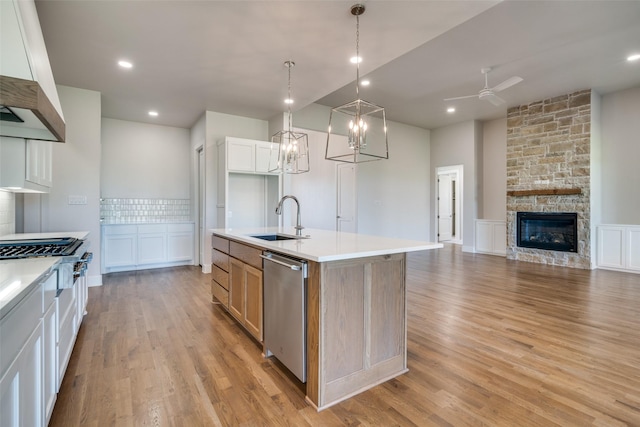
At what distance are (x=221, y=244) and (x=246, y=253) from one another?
0.80m

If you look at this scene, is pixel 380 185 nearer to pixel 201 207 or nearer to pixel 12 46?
pixel 201 207

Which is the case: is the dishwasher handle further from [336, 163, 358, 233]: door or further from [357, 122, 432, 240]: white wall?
[357, 122, 432, 240]: white wall

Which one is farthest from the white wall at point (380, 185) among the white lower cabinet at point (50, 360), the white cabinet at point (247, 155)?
the white lower cabinet at point (50, 360)

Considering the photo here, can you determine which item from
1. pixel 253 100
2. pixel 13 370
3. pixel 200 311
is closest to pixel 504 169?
pixel 253 100

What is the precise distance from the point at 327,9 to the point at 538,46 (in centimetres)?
300

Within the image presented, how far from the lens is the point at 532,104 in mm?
6234

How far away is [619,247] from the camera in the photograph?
17.7 feet

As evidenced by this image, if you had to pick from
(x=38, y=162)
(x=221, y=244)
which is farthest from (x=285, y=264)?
(x=38, y=162)

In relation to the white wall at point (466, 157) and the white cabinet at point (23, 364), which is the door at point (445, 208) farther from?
the white cabinet at point (23, 364)

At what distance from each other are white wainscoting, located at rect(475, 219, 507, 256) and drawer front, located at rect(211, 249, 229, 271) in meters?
6.40

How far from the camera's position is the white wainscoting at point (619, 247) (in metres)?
5.24

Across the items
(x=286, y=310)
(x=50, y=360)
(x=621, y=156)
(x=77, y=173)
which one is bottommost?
(x=50, y=360)

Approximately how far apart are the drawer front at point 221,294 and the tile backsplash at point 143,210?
3194mm

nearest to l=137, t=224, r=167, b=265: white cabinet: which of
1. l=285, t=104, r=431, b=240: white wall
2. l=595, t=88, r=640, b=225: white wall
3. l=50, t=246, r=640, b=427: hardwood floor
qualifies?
l=50, t=246, r=640, b=427: hardwood floor
